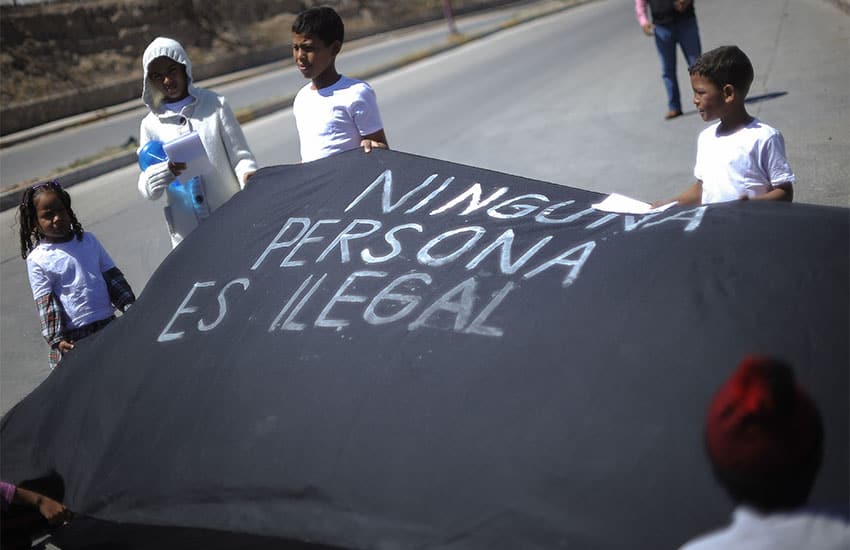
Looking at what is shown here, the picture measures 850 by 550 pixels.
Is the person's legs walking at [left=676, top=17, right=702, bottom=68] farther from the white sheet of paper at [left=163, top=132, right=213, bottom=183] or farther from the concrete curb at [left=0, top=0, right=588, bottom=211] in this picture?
the concrete curb at [left=0, top=0, right=588, bottom=211]

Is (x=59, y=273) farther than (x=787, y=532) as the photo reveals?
Yes

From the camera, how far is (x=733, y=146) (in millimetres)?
3871

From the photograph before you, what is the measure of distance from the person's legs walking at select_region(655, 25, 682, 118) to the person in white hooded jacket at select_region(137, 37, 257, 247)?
6744mm

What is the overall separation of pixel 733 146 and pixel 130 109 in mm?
21786

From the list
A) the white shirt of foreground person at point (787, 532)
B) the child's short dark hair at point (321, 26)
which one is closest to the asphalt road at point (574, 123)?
the child's short dark hair at point (321, 26)

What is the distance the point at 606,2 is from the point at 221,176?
25998 mm

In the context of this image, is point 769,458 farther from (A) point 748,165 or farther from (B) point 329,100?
(B) point 329,100

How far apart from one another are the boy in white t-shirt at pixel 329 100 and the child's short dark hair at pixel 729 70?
4.75ft

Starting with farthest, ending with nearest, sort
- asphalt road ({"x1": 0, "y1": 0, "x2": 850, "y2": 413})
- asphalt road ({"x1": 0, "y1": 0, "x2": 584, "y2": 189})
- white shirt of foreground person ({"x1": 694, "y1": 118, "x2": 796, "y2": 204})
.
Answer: asphalt road ({"x1": 0, "y1": 0, "x2": 584, "y2": 189})
asphalt road ({"x1": 0, "y1": 0, "x2": 850, "y2": 413})
white shirt of foreground person ({"x1": 694, "y1": 118, "x2": 796, "y2": 204})

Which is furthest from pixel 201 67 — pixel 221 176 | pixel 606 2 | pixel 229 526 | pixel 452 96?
pixel 229 526

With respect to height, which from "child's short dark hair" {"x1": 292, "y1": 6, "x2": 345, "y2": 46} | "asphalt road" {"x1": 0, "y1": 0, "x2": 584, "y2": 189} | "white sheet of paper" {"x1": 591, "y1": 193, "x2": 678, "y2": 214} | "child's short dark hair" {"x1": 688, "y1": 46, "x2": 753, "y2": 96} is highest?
"child's short dark hair" {"x1": 292, "y1": 6, "x2": 345, "y2": 46}

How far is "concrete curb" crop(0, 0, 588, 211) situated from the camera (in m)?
13.2

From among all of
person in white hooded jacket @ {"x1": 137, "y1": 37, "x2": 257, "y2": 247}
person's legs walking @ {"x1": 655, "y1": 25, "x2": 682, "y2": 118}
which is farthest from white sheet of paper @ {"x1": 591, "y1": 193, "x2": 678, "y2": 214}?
person's legs walking @ {"x1": 655, "y1": 25, "x2": 682, "y2": 118}

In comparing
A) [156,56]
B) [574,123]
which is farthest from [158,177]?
[574,123]
